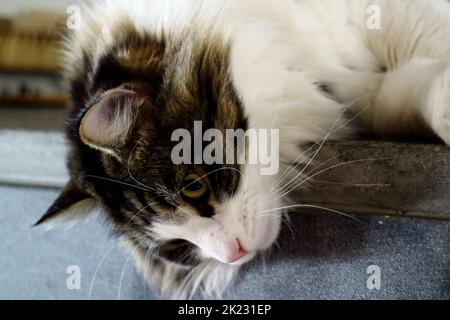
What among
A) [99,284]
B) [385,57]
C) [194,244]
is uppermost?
[385,57]

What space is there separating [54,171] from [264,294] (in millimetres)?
551

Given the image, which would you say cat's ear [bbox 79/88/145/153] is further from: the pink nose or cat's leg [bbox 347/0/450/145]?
cat's leg [bbox 347/0/450/145]

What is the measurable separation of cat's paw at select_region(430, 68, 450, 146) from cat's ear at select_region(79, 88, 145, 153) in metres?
0.49

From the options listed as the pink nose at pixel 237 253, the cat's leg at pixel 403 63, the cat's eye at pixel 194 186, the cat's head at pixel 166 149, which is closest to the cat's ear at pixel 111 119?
the cat's head at pixel 166 149

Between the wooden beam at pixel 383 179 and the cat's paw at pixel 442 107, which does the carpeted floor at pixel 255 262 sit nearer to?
the wooden beam at pixel 383 179

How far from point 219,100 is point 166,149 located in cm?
13

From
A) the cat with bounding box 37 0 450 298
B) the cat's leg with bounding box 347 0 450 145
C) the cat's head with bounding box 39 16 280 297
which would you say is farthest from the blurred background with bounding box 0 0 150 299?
the cat's leg with bounding box 347 0 450 145

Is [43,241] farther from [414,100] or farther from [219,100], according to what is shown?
[414,100]

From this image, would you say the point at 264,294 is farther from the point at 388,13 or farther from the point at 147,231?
the point at 388,13

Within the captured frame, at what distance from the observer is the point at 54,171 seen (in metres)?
1.16

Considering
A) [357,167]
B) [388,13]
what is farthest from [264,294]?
[388,13]

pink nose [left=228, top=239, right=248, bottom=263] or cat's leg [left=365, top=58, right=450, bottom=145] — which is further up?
cat's leg [left=365, top=58, right=450, bottom=145]

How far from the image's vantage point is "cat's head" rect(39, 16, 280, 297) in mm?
831

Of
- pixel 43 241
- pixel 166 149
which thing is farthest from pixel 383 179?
pixel 43 241
